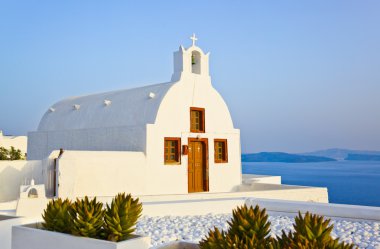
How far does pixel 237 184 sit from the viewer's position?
1873 centimetres

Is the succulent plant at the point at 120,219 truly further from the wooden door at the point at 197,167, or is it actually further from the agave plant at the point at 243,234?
the wooden door at the point at 197,167

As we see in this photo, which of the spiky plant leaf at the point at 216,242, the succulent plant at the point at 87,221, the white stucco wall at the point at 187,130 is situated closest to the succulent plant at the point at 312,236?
the spiky plant leaf at the point at 216,242

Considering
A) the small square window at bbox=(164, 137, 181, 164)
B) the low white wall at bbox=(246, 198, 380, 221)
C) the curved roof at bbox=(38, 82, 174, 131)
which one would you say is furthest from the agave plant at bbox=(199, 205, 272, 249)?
the curved roof at bbox=(38, 82, 174, 131)

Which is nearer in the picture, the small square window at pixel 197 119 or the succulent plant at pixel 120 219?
the succulent plant at pixel 120 219

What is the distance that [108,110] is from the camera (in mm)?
18625

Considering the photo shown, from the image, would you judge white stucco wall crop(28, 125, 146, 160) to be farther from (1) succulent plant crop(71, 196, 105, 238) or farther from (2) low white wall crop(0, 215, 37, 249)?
(1) succulent plant crop(71, 196, 105, 238)

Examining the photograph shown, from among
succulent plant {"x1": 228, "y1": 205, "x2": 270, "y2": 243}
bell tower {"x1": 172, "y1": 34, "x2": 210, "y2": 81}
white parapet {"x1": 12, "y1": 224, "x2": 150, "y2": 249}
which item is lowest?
white parapet {"x1": 12, "y1": 224, "x2": 150, "y2": 249}

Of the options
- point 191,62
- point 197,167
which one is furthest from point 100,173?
point 191,62

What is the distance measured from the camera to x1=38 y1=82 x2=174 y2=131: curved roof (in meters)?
17.1

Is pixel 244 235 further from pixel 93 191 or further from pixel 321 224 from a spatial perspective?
pixel 93 191

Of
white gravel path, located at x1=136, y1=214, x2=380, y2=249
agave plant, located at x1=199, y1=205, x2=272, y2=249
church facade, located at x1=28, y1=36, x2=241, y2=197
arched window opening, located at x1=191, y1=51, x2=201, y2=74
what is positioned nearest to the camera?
agave plant, located at x1=199, y1=205, x2=272, y2=249

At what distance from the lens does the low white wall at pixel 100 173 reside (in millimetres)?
13891

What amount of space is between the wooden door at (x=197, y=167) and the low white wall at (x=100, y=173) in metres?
2.41

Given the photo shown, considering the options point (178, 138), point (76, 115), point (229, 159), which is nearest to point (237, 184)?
point (229, 159)
